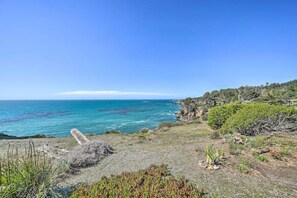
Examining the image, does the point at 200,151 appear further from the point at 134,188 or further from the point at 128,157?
the point at 134,188

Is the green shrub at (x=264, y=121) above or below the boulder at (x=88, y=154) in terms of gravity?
above

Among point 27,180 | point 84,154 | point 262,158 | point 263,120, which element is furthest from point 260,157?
point 27,180

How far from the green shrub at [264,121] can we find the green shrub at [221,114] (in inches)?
123

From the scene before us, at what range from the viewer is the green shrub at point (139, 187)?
4.65 metres

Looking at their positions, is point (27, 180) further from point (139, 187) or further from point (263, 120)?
point (263, 120)

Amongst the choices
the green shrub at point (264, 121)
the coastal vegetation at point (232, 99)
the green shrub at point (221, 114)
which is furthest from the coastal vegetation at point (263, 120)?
the coastal vegetation at point (232, 99)

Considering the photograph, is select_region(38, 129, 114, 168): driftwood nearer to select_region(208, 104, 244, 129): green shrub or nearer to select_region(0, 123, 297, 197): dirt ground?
select_region(0, 123, 297, 197): dirt ground

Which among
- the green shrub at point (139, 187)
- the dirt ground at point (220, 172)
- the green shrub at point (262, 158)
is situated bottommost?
the dirt ground at point (220, 172)

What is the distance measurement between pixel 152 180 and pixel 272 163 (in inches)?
189

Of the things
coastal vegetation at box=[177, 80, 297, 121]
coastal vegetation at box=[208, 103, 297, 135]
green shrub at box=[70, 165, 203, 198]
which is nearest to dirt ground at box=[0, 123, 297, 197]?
green shrub at box=[70, 165, 203, 198]

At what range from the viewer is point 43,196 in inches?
170

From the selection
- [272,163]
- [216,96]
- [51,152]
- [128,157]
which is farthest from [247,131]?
[216,96]

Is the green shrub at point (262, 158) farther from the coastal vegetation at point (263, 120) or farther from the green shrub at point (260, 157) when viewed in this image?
the coastal vegetation at point (263, 120)

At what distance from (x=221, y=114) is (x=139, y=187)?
13.3 metres
